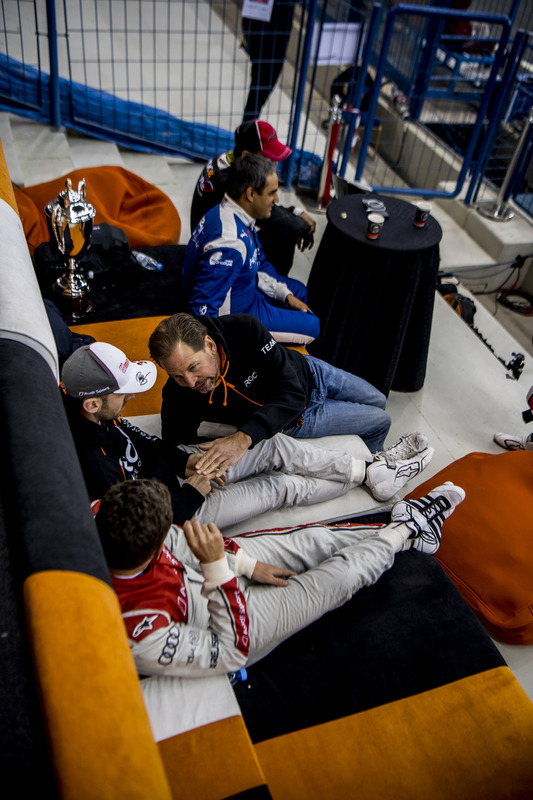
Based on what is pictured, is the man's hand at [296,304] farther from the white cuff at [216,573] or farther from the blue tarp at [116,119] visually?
the blue tarp at [116,119]

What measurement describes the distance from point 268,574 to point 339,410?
0.97 meters

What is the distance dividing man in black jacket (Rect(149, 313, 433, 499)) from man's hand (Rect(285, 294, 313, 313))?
0.51 meters

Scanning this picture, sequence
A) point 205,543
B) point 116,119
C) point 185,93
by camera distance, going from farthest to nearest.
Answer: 1. point 185,93
2. point 116,119
3. point 205,543

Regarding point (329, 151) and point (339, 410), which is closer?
point (339, 410)

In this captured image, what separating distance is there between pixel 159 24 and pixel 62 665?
7424mm

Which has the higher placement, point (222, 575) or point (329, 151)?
point (222, 575)

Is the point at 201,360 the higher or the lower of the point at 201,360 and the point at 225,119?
the higher

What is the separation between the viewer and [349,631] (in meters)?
1.93

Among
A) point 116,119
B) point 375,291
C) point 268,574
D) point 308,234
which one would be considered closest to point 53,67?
point 116,119

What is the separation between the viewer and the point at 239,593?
1.73 meters

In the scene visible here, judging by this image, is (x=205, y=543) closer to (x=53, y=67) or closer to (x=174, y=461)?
(x=174, y=461)

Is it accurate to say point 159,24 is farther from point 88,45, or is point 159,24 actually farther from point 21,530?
point 21,530

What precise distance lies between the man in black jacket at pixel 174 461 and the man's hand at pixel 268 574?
0.30 m

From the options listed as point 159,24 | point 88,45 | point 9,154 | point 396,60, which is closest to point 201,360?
point 9,154
